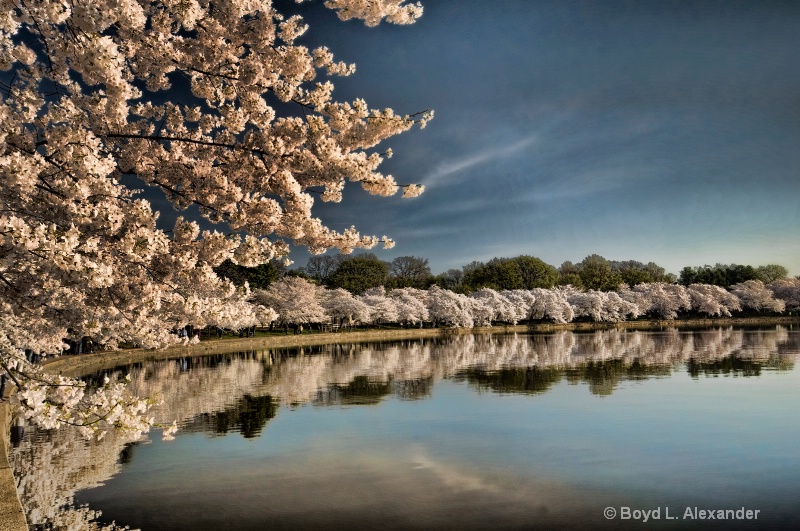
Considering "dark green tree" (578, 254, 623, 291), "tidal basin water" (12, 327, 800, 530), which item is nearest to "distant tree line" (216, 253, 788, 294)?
"dark green tree" (578, 254, 623, 291)

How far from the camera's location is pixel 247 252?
25.4 feet

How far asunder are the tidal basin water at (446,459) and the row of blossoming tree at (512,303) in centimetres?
4362

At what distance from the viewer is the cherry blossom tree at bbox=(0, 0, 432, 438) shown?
18.0 ft

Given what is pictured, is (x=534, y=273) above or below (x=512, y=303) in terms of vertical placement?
above

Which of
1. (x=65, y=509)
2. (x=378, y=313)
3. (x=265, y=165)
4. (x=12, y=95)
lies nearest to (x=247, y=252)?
(x=265, y=165)

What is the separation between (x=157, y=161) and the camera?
8.40 meters

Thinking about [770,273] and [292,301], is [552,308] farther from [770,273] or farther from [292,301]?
[770,273]

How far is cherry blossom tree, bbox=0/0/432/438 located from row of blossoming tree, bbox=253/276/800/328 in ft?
195

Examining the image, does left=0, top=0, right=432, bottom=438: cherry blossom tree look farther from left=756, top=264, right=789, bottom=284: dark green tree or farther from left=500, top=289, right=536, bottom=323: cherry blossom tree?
left=756, top=264, right=789, bottom=284: dark green tree

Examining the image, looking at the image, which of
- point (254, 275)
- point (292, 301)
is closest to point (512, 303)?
point (292, 301)

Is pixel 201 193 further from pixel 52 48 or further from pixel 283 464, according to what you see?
pixel 283 464

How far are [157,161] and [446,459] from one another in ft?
32.1

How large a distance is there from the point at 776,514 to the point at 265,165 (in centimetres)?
1069

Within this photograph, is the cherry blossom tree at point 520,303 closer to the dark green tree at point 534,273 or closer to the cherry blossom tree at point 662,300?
the dark green tree at point 534,273
